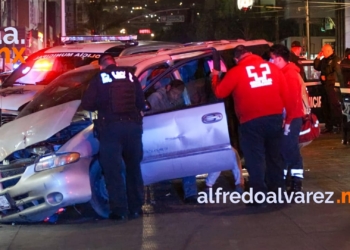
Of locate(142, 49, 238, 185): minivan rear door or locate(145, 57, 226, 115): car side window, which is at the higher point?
locate(145, 57, 226, 115): car side window

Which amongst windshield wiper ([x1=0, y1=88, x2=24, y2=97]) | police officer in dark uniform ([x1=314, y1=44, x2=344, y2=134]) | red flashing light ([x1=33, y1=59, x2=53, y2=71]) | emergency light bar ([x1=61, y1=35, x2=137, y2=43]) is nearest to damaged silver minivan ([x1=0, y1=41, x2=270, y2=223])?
windshield wiper ([x1=0, y1=88, x2=24, y2=97])

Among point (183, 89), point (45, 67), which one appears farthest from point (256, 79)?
point (45, 67)

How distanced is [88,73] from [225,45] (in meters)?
1.70

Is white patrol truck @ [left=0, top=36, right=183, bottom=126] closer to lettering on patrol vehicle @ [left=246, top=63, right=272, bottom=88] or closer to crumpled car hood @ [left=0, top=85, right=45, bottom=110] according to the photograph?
crumpled car hood @ [left=0, top=85, right=45, bottom=110]

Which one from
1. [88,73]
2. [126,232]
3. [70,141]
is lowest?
[126,232]

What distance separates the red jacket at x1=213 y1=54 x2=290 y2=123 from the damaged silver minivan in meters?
0.23

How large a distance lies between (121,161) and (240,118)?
54.7 inches

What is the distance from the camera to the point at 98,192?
7.09 meters

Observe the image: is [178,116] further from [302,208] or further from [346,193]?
[346,193]

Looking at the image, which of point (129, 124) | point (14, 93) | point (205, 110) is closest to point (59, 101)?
point (129, 124)

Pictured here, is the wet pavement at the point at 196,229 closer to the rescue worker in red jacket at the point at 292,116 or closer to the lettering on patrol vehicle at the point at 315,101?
the rescue worker in red jacket at the point at 292,116

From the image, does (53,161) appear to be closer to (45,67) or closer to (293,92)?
(293,92)

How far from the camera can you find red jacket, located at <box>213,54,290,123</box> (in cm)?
703

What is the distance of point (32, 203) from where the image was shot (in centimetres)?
663
